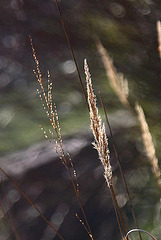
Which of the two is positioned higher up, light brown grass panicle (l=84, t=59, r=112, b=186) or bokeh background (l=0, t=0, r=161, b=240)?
light brown grass panicle (l=84, t=59, r=112, b=186)

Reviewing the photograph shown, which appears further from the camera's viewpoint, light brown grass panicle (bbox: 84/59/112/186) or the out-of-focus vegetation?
the out-of-focus vegetation

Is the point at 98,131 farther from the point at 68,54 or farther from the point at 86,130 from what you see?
the point at 68,54

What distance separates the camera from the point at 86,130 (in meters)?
2.57

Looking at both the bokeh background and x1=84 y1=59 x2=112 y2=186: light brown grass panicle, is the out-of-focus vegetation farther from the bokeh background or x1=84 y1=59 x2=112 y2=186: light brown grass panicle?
x1=84 y1=59 x2=112 y2=186: light brown grass panicle

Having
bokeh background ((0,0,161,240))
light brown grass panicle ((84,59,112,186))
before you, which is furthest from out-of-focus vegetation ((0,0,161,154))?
light brown grass panicle ((84,59,112,186))

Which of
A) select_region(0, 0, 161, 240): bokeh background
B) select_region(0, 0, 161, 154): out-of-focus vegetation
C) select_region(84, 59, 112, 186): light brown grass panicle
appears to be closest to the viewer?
select_region(84, 59, 112, 186): light brown grass panicle

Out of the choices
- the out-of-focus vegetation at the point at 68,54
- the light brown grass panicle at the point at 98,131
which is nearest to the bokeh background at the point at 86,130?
the out-of-focus vegetation at the point at 68,54

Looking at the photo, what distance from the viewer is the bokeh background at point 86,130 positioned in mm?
2236

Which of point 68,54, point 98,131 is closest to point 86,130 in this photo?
point 68,54

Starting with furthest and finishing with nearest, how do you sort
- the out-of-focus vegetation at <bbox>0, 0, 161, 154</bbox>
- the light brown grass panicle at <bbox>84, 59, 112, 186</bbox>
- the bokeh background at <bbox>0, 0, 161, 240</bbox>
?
1. the out-of-focus vegetation at <bbox>0, 0, 161, 154</bbox>
2. the bokeh background at <bbox>0, 0, 161, 240</bbox>
3. the light brown grass panicle at <bbox>84, 59, 112, 186</bbox>

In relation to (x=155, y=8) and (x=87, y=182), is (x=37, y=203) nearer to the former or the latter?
(x=87, y=182)

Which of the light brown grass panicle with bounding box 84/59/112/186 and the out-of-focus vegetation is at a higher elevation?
the light brown grass panicle with bounding box 84/59/112/186

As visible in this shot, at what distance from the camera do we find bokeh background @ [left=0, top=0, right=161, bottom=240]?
2236mm

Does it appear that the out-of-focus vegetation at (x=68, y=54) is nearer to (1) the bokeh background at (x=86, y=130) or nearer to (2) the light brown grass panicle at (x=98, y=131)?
(1) the bokeh background at (x=86, y=130)
